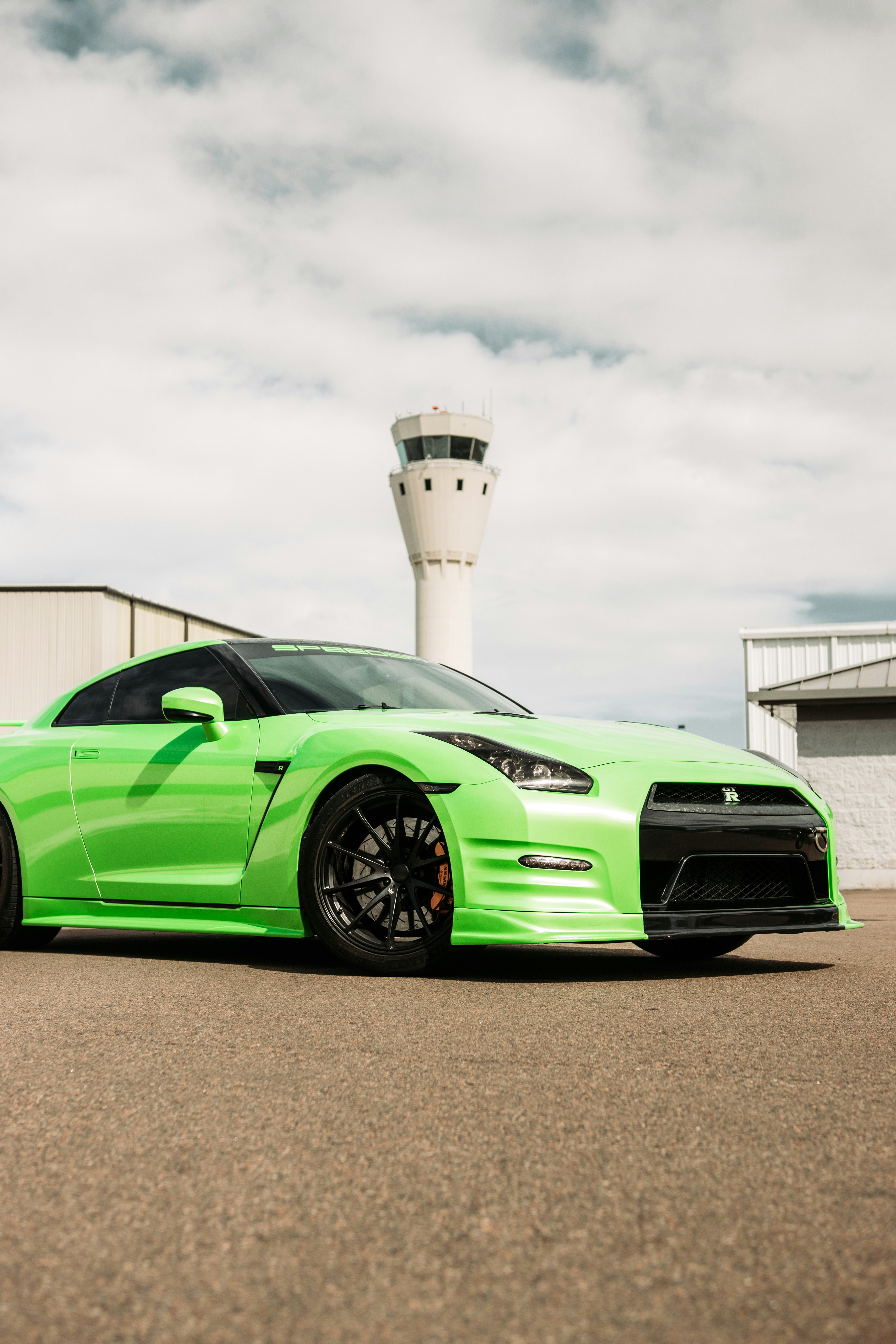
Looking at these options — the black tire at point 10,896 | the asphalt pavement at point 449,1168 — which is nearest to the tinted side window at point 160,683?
the black tire at point 10,896

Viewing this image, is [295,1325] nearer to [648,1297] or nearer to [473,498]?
[648,1297]

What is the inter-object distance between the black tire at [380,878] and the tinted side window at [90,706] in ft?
5.54

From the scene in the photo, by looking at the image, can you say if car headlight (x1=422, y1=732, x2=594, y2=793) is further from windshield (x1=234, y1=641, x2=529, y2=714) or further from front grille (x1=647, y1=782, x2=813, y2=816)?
windshield (x1=234, y1=641, x2=529, y2=714)

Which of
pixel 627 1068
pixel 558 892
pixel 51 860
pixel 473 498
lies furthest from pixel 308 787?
pixel 473 498

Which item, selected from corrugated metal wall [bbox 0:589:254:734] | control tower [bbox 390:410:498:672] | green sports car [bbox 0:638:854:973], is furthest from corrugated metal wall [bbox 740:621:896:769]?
control tower [bbox 390:410:498:672]

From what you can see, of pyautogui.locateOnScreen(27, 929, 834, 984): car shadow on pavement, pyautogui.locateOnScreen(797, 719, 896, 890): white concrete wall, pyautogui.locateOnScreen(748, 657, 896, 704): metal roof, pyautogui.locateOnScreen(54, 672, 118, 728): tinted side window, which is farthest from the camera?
pyautogui.locateOnScreen(797, 719, 896, 890): white concrete wall

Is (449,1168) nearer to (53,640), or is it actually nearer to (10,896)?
(10,896)

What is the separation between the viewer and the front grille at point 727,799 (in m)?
4.53

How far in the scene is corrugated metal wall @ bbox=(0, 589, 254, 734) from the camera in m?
28.0

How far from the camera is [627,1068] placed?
2.94 m

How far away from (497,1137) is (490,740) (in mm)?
2335

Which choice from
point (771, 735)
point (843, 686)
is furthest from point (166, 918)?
point (771, 735)

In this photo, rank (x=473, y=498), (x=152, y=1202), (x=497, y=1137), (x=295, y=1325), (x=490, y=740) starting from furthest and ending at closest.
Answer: (x=473, y=498)
(x=490, y=740)
(x=497, y=1137)
(x=152, y=1202)
(x=295, y=1325)

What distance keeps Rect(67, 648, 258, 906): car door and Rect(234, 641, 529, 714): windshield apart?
187 mm
